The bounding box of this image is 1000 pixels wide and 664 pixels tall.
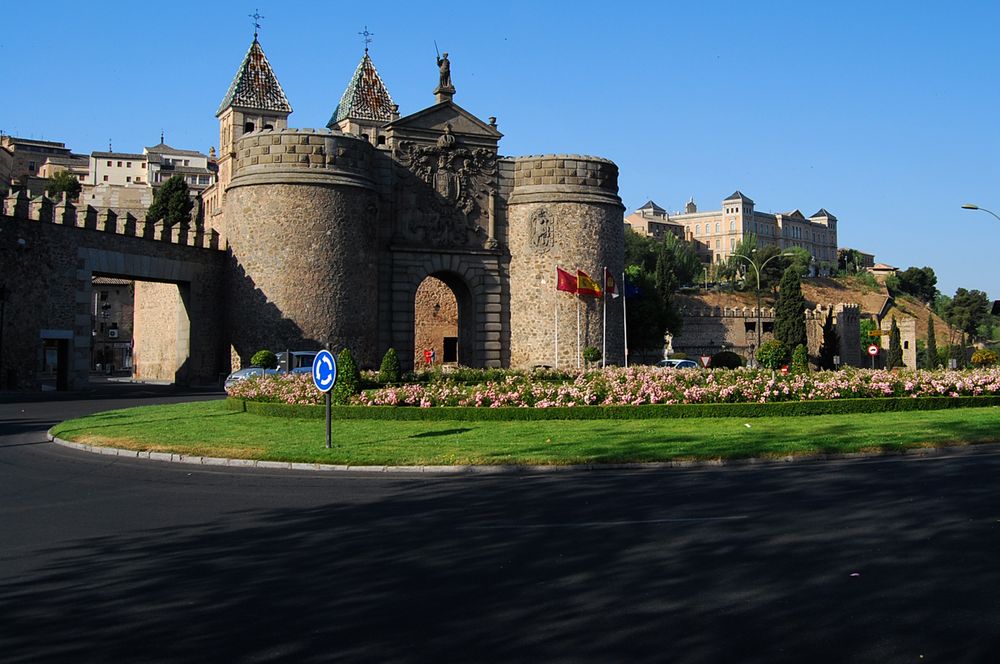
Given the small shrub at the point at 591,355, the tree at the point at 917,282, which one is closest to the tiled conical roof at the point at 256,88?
the small shrub at the point at 591,355

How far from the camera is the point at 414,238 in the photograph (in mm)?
44469

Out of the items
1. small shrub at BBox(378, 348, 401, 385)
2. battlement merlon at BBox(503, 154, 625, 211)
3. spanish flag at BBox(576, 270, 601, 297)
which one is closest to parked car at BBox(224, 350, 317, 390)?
small shrub at BBox(378, 348, 401, 385)

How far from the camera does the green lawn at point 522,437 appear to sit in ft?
54.6

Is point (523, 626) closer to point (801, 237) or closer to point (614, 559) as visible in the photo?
point (614, 559)

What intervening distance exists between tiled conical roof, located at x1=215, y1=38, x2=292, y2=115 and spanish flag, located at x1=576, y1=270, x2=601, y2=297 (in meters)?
26.3

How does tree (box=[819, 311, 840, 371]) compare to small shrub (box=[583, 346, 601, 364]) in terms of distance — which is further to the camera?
tree (box=[819, 311, 840, 371])

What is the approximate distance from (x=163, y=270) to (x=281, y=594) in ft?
114

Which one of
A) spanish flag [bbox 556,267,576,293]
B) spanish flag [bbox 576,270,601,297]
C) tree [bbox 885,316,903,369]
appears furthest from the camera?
tree [bbox 885,316,903,369]

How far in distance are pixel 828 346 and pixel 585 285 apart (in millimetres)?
42766

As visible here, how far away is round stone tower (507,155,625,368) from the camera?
45.3 meters

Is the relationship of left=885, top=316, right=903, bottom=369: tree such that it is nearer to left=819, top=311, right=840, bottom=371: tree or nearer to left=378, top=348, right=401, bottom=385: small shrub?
left=819, top=311, right=840, bottom=371: tree

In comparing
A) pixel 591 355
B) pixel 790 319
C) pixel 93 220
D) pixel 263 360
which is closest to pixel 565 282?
pixel 591 355

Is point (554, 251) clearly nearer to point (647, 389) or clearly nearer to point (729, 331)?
point (647, 389)

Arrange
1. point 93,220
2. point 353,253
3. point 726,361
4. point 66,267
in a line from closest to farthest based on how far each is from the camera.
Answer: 1. point 66,267
2. point 93,220
3. point 353,253
4. point 726,361
